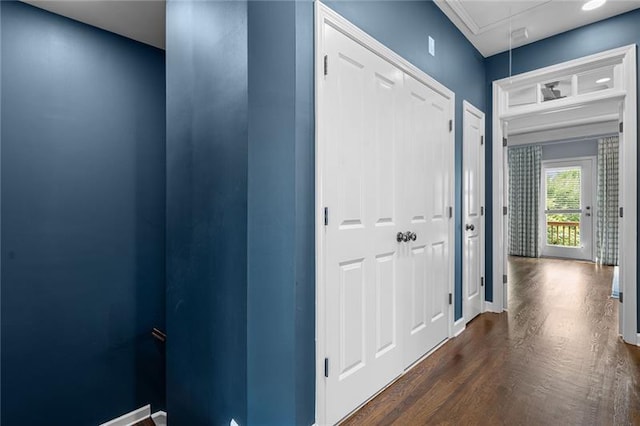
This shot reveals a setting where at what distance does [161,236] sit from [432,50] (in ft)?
9.62

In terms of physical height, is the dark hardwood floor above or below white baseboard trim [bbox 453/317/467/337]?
below

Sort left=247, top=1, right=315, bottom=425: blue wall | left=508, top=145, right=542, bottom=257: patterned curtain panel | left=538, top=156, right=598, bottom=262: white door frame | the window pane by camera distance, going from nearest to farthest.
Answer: left=247, top=1, right=315, bottom=425: blue wall < left=538, top=156, right=598, bottom=262: white door frame < the window pane < left=508, top=145, right=542, bottom=257: patterned curtain panel

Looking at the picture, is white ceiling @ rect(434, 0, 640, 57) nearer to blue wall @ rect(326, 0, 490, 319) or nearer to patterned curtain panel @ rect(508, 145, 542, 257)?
blue wall @ rect(326, 0, 490, 319)

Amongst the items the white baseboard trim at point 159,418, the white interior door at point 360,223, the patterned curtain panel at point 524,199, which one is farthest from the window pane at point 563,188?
the white baseboard trim at point 159,418

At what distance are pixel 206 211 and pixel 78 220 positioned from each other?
154 centimetres

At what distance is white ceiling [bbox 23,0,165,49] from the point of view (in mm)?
2369

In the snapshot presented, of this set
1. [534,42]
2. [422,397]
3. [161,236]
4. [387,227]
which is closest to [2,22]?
[161,236]

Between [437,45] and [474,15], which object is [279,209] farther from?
[474,15]

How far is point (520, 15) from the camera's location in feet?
9.24

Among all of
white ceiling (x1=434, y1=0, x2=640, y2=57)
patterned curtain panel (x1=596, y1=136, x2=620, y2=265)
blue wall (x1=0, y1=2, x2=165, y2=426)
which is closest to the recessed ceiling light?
white ceiling (x1=434, y1=0, x2=640, y2=57)

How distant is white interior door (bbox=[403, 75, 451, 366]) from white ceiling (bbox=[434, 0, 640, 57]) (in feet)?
2.60

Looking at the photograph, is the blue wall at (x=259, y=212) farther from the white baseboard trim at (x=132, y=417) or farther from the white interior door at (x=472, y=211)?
the white interior door at (x=472, y=211)

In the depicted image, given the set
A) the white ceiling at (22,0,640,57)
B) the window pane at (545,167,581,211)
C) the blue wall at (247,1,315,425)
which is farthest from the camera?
the window pane at (545,167,581,211)

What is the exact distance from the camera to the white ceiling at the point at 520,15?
2652mm
